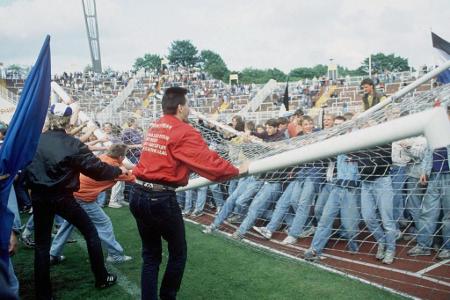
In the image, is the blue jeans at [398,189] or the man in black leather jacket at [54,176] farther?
the blue jeans at [398,189]

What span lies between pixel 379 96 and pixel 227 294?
4.82m

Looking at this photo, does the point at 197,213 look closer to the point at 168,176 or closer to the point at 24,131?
the point at 168,176

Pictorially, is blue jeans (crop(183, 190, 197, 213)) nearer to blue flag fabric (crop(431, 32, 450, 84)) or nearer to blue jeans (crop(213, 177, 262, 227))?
blue jeans (crop(213, 177, 262, 227))

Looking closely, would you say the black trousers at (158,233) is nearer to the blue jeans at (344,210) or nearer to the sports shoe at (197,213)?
the blue jeans at (344,210)

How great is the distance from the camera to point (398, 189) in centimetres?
449

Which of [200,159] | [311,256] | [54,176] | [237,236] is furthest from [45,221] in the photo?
[311,256]

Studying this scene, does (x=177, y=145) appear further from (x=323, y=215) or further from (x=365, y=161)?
(x=323, y=215)

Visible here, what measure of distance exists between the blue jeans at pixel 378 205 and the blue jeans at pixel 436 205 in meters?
0.37

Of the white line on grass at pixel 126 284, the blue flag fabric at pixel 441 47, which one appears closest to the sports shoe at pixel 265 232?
the white line on grass at pixel 126 284

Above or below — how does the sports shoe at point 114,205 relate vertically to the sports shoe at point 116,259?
below

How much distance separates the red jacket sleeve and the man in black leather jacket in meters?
1.33

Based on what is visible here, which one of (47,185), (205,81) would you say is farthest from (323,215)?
(205,81)

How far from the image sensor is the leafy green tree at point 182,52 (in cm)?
10129

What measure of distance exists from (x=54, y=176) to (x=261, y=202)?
2.80m
